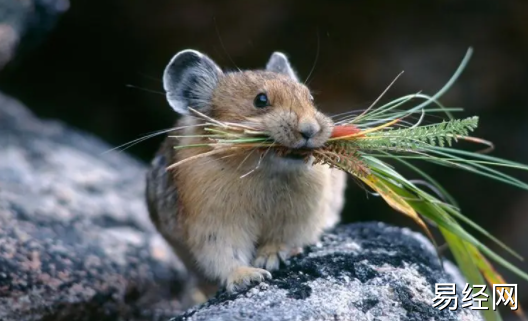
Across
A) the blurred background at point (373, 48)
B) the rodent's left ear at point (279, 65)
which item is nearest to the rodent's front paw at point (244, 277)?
the rodent's left ear at point (279, 65)

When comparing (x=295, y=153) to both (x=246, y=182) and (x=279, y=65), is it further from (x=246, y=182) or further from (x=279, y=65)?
(x=279, y=65)

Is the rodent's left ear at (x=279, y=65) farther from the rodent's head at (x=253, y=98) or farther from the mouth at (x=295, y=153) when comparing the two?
the mouth at (x=295, y=153)

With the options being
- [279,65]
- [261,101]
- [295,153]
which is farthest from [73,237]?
[295,153]

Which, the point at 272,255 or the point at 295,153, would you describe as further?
the point at 272,255

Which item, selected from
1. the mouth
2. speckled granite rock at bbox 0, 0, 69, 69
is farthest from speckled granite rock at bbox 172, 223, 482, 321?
speckled granite rock at bbox 0, 0, 69, 69

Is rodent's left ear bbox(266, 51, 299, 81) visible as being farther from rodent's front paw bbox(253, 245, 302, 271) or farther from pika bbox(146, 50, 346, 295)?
rodent's front paw bbox(253, 245, 302, 271)

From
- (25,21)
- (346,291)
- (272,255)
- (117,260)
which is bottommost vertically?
(117,260)

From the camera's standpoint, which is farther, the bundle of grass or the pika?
the pika
